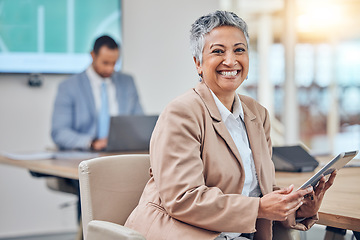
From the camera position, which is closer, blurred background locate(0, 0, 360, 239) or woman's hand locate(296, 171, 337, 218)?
woman's hand locate(296, 171, 337, 218)

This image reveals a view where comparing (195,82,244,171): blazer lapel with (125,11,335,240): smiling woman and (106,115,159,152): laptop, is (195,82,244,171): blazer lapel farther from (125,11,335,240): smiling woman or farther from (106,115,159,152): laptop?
(106,115,159,152): laptop

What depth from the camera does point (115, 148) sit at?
334 centimetres

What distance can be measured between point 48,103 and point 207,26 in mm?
3285

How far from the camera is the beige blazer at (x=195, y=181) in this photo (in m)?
1.49

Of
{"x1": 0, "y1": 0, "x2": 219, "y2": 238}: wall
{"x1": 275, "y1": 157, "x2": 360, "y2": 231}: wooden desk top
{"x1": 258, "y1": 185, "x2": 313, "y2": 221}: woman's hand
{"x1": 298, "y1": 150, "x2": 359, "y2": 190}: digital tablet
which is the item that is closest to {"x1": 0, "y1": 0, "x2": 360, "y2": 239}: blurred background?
{"x1": 0, "y1": 0, "x2": 219, "y2": 238}: wall

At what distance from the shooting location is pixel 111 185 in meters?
1.87

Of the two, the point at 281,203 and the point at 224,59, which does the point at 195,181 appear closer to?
the point at 281,203

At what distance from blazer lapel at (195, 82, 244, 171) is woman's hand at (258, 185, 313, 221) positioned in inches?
6.5

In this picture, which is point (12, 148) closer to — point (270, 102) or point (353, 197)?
point (270, 102)

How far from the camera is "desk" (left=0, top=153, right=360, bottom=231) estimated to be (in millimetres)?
1561

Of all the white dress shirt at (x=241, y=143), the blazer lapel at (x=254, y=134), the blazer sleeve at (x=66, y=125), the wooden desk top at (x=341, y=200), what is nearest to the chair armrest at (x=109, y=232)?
the white dress shirt at (x=241, y=143)

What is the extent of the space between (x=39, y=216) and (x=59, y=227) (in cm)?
22

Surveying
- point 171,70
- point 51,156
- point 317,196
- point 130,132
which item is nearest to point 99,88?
point 130,132

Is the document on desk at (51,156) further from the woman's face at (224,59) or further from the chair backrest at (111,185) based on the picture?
the woman's face at (224,59)
